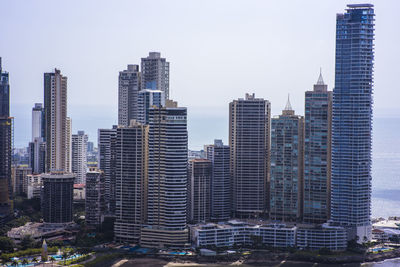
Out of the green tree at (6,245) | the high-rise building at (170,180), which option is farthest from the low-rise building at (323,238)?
the green tree at (6,245)

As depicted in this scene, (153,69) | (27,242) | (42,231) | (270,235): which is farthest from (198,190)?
(153,69)

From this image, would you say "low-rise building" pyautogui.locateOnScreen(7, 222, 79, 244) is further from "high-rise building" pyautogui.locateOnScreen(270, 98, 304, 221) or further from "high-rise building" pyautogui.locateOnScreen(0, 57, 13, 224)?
"high-rise building" pyautogui.locateOnScreen(270, 98, 304, 221)

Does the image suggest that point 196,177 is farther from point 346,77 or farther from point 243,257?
point 346,77

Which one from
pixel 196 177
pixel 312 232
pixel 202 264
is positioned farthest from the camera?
pixel 196 177

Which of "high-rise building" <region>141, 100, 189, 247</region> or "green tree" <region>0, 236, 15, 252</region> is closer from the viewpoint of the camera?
"green tree" <region>0, 236, 15, 252</region>

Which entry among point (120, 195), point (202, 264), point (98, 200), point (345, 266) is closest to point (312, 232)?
point (345, 266)

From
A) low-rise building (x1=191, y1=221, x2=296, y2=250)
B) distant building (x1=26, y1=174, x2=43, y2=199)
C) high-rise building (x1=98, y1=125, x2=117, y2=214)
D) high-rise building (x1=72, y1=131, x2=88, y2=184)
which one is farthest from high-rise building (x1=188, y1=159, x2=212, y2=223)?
high-rise building (x1=72, y1=131, x2=88, y2=184)
